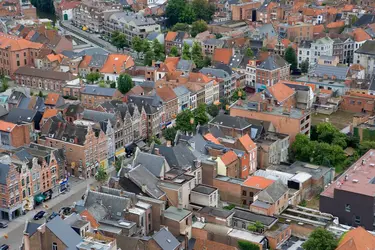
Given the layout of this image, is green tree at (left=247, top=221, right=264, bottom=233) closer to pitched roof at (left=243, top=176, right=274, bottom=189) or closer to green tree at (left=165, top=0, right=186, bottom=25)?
pitched roof at (left=243, top=176, right=274, bottom=189)

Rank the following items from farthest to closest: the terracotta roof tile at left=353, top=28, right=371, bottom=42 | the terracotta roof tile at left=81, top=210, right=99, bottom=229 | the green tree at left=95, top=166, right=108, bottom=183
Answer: the terracotta roof tile at left=353, top=28, right=371, bottom=42, the green tree at left=95, top=166, right=108, bottom=183, the terracotta roof tile at left=81, top=210, right=99, bottom=229

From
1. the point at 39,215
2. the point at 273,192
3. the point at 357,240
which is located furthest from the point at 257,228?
the point at 39,215

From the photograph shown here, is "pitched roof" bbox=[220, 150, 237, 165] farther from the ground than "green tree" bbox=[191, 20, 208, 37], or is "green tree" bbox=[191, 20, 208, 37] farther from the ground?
"green tree" bbox=[191, 20, 208, 37]

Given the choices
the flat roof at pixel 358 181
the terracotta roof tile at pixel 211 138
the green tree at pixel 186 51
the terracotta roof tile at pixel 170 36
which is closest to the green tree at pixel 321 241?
the flat roof at pixel 358 181

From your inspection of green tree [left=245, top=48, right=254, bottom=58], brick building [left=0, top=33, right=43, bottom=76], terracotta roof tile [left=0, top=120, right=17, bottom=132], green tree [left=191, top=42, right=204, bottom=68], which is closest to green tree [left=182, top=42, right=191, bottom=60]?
green tree [left=191, top=42, right=204, bottom=68]

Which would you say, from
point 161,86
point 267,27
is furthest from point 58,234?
point 267,27

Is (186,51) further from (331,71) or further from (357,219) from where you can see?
(357,219)

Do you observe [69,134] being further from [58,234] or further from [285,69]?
[285,69]
